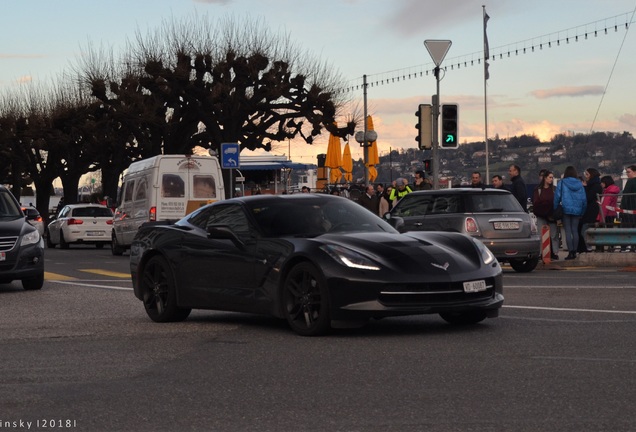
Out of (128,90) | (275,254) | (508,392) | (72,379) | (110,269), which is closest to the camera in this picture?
(508,392)

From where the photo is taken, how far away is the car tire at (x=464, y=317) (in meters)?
12.0

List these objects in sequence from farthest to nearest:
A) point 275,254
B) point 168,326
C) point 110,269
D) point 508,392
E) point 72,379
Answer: point 110,269, point 168,326, point 275,254, point 72,379, point 508,392

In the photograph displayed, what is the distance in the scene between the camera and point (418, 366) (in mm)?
9117

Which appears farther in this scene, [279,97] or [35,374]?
[279,97]

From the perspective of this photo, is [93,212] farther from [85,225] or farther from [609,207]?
[609,207]

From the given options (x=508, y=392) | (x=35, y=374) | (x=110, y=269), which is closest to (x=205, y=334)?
(x=35, y=374)

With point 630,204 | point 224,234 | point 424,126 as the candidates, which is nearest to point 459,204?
point 630,204

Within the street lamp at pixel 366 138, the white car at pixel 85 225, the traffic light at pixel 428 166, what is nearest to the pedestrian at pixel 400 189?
Answer: the traffic light at pixel 428 166

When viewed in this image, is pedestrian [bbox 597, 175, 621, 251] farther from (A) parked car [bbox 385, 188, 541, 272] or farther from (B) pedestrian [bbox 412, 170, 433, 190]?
(B) pedestrian [bbox 412, 170, 433, 190]

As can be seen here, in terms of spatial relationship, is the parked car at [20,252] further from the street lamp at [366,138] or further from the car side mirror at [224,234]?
the street lamp at [366,138]

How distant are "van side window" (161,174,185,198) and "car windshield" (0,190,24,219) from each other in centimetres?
1093

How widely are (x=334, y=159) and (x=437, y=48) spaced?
24967 mm

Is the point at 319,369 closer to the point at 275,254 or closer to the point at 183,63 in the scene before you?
the point at 275,254

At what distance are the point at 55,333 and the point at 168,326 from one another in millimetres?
1169
